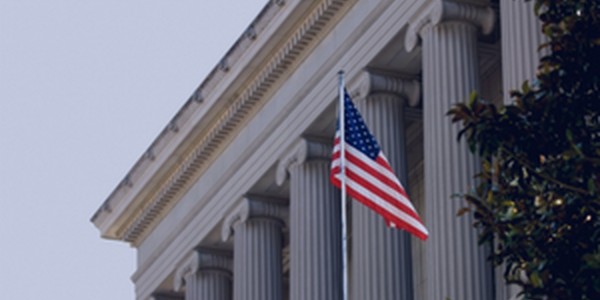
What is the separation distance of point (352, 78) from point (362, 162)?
9.58 m

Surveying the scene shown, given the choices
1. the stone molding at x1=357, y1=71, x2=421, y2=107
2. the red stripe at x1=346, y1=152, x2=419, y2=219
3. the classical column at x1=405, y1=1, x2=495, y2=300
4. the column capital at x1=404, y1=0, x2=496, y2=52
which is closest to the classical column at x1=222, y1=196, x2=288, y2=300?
the stone molding at x1=357, y1=71, x2=421, y2=107

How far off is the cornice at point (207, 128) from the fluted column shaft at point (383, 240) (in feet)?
10.2

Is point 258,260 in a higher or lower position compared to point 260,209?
lower

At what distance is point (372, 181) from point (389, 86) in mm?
9023

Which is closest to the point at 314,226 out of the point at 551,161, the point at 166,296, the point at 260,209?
the point at 260,209

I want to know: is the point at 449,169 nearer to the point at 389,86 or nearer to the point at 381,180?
the point at 389,86

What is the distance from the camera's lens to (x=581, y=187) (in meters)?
15.5

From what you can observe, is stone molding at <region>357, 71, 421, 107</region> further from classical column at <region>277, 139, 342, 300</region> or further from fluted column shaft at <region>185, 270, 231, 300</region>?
fluted column shaft at <region>185, 270, 231, 300</region>

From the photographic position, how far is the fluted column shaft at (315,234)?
34375 mm

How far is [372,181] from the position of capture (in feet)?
77.7

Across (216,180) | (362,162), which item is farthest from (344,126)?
(216,180)

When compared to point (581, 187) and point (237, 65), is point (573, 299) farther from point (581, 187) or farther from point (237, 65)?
point (237, 65)

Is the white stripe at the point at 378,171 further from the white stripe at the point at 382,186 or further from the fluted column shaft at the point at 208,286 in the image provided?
the fluted column shaft at the point at 208,286

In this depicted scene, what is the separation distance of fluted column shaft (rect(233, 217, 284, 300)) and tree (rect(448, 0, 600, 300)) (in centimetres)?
2207
